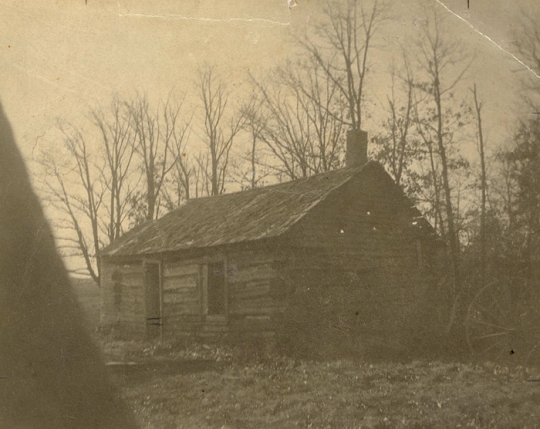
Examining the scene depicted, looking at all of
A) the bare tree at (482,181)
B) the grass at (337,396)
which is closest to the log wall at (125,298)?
the grass at (337,396)

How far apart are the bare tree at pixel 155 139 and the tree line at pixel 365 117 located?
3 cm

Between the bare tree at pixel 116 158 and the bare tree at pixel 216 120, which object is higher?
the bare tree at pixel 216 120

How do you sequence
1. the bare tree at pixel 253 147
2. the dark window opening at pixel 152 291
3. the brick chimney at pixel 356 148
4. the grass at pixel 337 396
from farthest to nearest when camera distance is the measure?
the brick chimney at pixel 356 148
the dark window opening at pixel 152 291
the bare tree at pixel 253 147
the grass at pixel 337 396

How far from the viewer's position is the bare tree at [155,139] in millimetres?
9461

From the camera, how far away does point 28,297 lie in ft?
25.4

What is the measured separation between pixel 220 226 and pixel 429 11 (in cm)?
721

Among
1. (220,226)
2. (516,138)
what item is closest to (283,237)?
(220,226)

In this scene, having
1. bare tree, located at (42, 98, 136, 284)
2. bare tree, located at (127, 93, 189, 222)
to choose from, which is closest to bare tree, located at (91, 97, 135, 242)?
bare tree, located at (42, 98, 136, 284)

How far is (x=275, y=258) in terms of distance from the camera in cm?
1143

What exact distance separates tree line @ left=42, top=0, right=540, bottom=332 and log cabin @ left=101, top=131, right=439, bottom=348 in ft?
3.47

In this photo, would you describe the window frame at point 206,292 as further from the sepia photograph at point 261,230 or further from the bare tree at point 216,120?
the bare tree at point 216,120

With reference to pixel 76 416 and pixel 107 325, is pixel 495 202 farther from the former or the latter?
pixel 107 325

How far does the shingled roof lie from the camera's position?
1208cm

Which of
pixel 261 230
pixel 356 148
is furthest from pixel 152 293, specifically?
pixel 356 148
